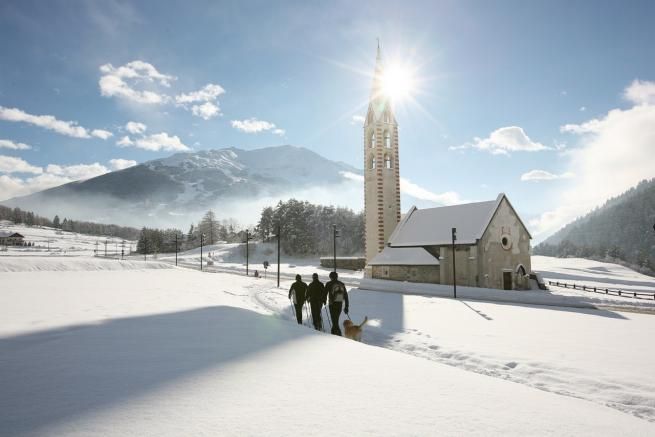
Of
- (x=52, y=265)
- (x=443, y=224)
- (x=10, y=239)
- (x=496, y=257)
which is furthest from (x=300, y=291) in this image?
(x=10, y=239)

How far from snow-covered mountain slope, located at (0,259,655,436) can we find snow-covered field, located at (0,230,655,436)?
26 mm

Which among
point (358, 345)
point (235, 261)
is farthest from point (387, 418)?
point (235, 261)

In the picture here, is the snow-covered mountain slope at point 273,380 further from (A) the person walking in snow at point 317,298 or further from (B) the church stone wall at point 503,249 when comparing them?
(B) the church stone wall at point 503,249

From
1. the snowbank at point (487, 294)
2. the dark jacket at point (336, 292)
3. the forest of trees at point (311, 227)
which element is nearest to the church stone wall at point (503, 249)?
the snowbank at point (487, 294)

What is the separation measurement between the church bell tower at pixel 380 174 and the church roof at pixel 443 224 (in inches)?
→ 63.4

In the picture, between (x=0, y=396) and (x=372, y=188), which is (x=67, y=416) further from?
(x=372, y=188)

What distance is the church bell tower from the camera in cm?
3919

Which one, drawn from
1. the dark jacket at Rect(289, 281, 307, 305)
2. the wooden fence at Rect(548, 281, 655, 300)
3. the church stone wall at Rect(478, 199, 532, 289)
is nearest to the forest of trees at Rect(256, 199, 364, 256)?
the church stone wall at Rect(478, 199, 532, 289)

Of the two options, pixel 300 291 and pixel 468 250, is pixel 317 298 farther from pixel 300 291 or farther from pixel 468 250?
pixel 468 250

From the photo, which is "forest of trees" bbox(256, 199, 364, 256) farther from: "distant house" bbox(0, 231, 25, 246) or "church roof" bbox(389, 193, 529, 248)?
"distant house" bbox(0, 231, 25, 246)

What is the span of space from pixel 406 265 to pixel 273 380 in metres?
30.3

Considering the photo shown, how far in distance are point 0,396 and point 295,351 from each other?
173 inches

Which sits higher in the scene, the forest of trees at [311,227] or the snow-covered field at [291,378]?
the forest of trees at [311,227]

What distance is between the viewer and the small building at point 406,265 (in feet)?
106
